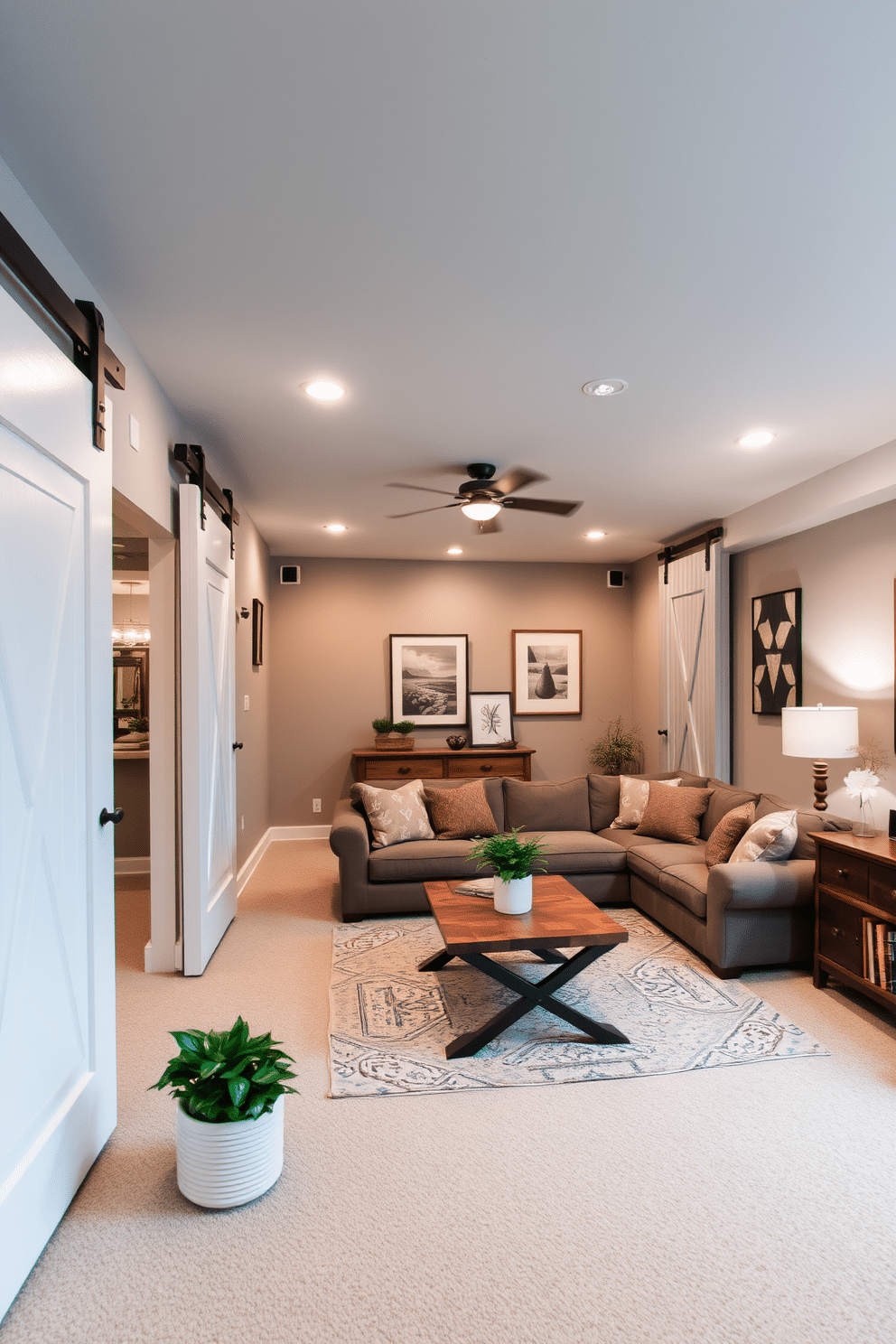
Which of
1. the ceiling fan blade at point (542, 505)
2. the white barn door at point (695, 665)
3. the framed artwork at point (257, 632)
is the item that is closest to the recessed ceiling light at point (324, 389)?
the ceiling fan blade at point (542, 505)

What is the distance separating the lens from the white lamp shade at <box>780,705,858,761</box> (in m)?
4.02

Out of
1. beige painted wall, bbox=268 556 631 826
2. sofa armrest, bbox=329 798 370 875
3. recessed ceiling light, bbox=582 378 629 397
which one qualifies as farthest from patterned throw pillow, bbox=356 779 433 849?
recessed ceiling light, bbox=582 378 629 397

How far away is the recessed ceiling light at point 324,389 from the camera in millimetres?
3127

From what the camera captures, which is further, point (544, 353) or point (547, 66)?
point (544, 353)

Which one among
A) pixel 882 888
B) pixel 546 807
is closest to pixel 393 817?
pixel 546 807

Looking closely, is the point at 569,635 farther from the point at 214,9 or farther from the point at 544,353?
the point at 214,9

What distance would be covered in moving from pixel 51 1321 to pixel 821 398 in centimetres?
397

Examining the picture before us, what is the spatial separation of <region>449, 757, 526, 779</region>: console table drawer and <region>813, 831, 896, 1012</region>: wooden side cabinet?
3484 mm

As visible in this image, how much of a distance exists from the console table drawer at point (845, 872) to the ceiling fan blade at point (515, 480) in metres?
2.57

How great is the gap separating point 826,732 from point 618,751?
10.6 ft

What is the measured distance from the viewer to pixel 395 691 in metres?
7.14

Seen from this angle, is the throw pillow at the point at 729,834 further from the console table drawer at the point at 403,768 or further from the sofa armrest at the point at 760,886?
the console table drawer at the point at 403,768

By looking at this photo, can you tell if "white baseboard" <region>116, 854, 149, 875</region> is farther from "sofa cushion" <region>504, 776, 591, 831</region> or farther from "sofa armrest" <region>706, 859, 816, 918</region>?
"sofa armrest" <region>706, 859, 816, 918</region>

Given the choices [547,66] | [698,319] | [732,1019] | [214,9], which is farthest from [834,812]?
[214,9]
